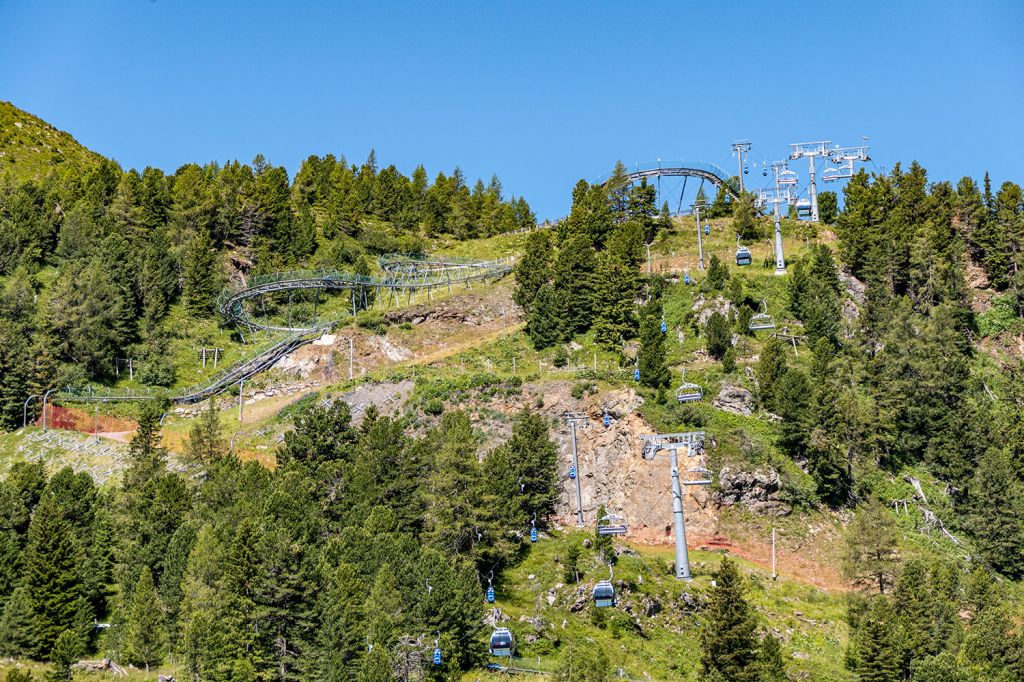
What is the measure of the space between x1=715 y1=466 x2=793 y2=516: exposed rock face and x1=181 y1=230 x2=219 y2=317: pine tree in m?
60.4

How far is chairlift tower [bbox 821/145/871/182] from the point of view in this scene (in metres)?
126

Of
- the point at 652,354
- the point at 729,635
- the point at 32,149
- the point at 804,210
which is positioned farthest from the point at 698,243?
the point at 32,149

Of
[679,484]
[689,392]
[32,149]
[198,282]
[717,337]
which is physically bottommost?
[679,484]

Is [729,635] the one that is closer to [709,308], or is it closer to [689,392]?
[689,392]

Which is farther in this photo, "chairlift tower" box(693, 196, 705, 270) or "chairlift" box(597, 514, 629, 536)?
"chairlift tower" box(693, 196, 705, 270)

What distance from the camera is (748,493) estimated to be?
3351 inches

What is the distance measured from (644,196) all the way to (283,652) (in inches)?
2884

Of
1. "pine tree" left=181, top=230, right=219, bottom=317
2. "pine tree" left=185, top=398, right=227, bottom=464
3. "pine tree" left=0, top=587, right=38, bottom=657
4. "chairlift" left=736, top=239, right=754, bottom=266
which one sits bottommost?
"pine tree" left=0, top=587, right=38, bottom=657

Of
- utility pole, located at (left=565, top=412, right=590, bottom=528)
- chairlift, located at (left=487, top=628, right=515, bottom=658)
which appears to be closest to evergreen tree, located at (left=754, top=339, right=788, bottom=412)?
utility pole, located at (left=565, top=412, right=590, bottom=528)

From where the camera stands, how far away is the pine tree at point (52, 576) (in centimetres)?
7138

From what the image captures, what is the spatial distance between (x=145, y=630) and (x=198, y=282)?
60064 mm

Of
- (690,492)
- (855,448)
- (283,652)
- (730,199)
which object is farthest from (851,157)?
(283,652)

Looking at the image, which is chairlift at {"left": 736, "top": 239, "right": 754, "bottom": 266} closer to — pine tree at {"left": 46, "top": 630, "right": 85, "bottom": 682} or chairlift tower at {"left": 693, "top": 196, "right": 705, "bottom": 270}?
chairlift tower at {"left": 693, "top": 196, "right": 705, "bottom": 270}

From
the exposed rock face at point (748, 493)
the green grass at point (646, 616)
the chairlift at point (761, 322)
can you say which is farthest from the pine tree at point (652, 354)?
the green grass at point (646, 616)
